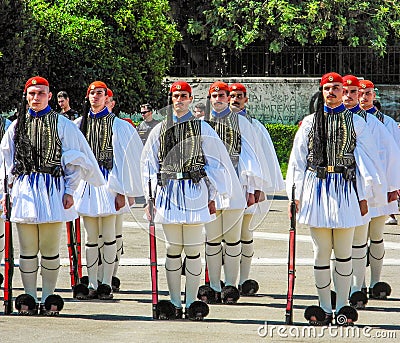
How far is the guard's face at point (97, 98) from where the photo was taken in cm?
1147

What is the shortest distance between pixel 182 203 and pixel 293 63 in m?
23.9

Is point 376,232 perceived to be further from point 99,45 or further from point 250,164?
point 99,45

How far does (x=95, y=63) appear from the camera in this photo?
24.4m

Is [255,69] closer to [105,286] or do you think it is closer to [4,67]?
[4,67]

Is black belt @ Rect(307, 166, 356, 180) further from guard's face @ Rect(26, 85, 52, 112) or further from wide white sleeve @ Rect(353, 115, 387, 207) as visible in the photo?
guard's face @ Rect(26, 85, 52, 112)

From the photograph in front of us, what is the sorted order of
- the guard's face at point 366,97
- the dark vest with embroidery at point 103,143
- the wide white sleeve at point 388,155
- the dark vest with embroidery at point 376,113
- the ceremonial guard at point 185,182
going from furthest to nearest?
the dark vest with embroidery at point 376,113, the guard's face at point 366,97, the dark vest with embroidery at point 103,143, the wide white sleeve at point 388,155, the ceremonial guard at point 185,182

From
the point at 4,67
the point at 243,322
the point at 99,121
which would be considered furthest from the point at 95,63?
the point at 243,322

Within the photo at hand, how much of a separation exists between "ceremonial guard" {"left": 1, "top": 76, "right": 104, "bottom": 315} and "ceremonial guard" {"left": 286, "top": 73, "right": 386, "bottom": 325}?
1961mm

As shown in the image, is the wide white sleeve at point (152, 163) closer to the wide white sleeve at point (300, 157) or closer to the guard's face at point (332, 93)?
the wide white sleeve at point (300, 157)

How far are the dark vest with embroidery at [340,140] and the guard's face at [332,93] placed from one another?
135 millimetres

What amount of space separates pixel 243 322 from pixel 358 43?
2498 cm

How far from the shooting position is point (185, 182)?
985cm

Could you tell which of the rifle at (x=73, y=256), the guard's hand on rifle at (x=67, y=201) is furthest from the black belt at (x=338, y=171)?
the rifle at (x=73, y=256)

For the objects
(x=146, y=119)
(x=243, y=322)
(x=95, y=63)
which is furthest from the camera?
(x=95, y=63)
